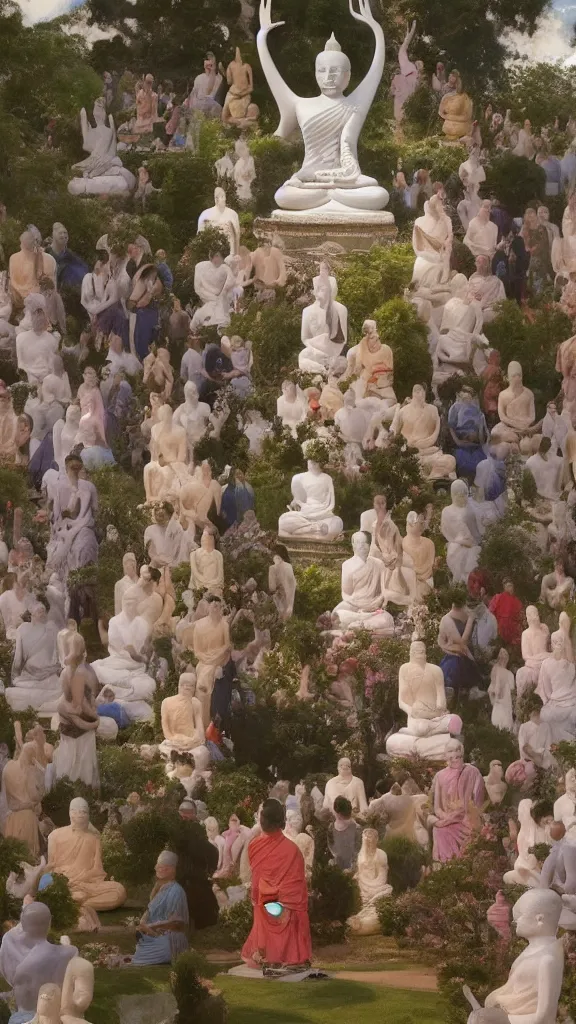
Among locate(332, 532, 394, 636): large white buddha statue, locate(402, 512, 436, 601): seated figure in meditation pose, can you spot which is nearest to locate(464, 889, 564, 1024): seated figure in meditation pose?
locate(332, 532, 394, 636): large white buddha statue

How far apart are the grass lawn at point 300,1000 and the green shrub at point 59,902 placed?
1.63 feet

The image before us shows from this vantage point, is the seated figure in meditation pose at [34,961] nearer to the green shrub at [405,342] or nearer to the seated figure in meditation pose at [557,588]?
the seated figure in meditation pose at [557,588]

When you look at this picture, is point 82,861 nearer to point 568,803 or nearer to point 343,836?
point 343,836

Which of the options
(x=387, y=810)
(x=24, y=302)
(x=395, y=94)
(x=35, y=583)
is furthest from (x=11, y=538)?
(x=395, y=94)

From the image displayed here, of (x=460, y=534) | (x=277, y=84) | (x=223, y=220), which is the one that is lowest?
(x=460, y=534)

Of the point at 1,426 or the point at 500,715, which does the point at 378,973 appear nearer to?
the point at 500,715

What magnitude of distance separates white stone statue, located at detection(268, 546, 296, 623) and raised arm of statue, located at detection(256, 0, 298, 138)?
6.52 meters

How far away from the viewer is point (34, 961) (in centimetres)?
2302

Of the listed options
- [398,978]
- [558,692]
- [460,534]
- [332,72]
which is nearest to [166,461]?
[460,534]

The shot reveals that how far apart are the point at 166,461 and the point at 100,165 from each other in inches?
196

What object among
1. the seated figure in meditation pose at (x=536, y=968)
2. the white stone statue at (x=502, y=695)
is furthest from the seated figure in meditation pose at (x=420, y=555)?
the seated figure in meditation pose at (x=536, y=968)

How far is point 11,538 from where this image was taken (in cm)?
3144

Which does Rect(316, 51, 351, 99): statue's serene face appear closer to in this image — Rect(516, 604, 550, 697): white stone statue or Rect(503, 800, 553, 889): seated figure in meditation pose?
Rect(516, 604, 550, 697): white stone statue

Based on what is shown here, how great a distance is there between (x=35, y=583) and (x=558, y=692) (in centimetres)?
489
